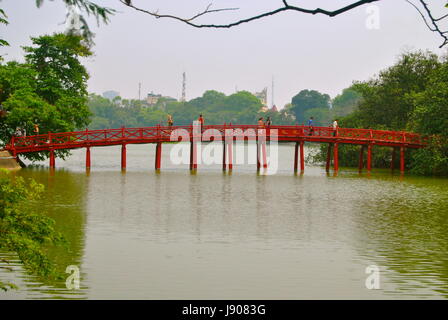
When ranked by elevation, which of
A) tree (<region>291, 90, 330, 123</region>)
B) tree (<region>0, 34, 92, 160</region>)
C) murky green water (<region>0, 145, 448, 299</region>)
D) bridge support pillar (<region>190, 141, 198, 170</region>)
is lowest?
murky green water (<region>0, 145, 448, 299</region>)

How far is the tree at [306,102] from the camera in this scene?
493 feet

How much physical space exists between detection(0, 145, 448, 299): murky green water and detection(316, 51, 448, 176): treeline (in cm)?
1100

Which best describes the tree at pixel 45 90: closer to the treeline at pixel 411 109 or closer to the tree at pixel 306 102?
the treeline at pixel 411 109

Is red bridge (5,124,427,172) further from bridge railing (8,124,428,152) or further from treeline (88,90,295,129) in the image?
treeline (88,90,295,129)

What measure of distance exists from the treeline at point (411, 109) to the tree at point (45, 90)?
21.4 m

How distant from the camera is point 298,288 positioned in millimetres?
10797

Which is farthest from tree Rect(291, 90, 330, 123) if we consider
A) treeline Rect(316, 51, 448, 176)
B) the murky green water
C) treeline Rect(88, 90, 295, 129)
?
the murky green water

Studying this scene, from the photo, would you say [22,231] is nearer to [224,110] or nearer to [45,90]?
[45,90]

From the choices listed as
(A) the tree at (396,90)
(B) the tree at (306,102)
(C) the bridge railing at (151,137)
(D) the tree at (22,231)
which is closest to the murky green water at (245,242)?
(D) the tree at (22,231)

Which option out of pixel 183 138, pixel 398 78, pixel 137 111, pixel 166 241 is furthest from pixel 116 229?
pixel 137 111

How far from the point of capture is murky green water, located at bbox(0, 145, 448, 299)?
10.7m
